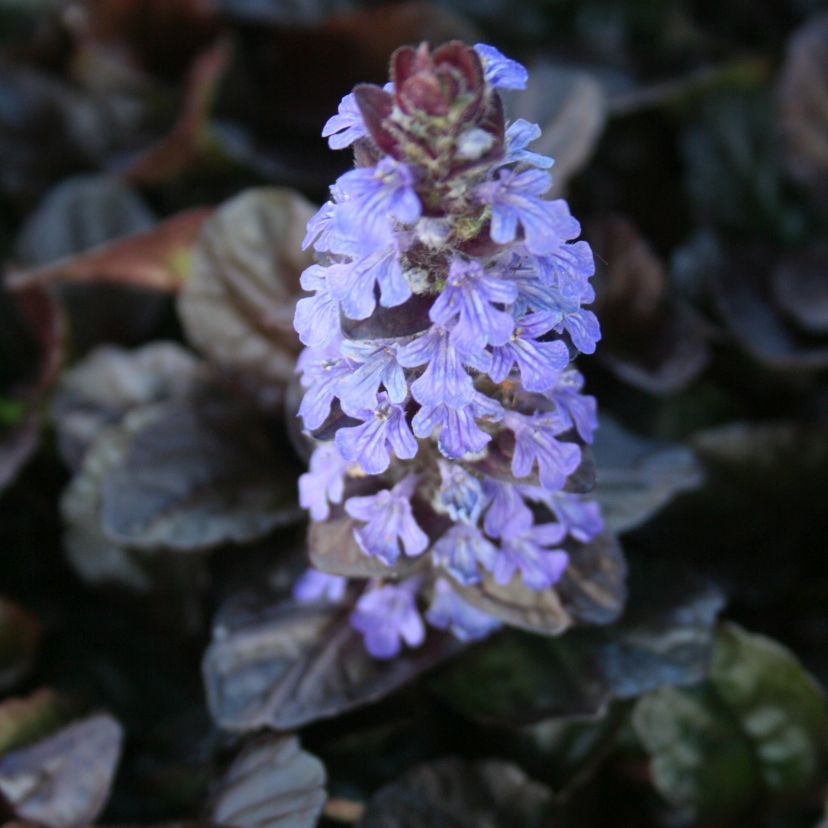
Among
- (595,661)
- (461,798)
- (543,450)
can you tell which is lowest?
(461,798)

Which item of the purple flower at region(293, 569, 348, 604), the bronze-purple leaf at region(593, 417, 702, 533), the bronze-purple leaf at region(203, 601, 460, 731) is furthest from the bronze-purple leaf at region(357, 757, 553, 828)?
the bronze-purple leaf at region(593, 417, 702, 533)

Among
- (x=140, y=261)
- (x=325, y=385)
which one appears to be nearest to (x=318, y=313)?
(x=325, y=385)

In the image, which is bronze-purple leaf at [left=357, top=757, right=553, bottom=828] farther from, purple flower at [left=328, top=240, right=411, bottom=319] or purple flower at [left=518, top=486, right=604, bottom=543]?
purple flower at [left=328, top=240, right=411, bottom=319]

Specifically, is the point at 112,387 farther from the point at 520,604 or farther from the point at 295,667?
the point at 520,604

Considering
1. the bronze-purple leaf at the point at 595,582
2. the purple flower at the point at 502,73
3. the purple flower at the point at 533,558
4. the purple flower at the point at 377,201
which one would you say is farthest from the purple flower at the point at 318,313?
the bronze-purple leaf at the point at 595,582

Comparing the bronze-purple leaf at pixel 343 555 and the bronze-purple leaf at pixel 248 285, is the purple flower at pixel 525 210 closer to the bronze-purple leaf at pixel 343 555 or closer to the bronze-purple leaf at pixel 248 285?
the bronze-purple leaf at pixel 343 555
